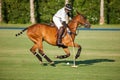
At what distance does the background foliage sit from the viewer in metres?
49.0

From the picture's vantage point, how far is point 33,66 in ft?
54.2

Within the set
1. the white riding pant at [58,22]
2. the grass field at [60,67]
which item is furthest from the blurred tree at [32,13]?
the white riding pant at [58,22]

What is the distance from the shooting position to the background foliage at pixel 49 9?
49000 mm

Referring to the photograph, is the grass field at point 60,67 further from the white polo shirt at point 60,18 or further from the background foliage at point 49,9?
the background foliage at point 49,9

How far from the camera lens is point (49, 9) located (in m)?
49.4

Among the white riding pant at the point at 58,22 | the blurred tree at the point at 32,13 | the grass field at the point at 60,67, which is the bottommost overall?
the blurred tree at the point at 32,13

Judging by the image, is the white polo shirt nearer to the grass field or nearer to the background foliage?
the grass field

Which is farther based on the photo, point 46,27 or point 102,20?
point 102,20

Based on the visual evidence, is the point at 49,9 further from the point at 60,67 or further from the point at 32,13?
the point at 60,67

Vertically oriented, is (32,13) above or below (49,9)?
below

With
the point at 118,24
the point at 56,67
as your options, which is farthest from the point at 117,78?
the point at 118,24

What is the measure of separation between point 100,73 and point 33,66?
2.80 m

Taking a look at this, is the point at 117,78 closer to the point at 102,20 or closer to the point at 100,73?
the point at 100,73

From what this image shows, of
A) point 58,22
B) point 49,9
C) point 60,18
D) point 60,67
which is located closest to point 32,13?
point 49,9
